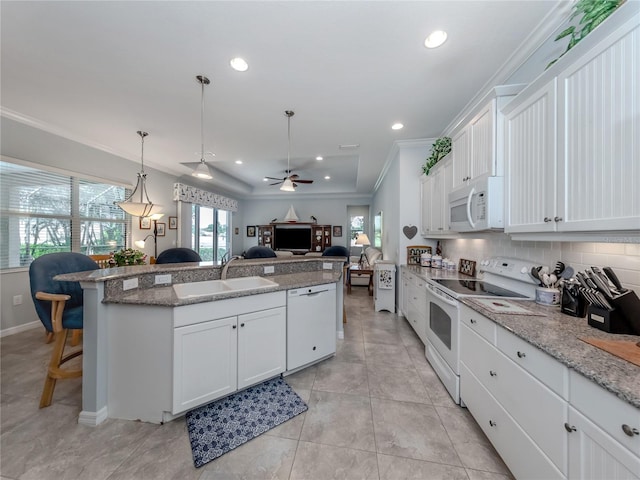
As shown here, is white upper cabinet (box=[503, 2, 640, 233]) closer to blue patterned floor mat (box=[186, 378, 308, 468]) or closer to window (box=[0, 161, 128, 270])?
blue patterned floor mat (box=[186, 378, 308, 468])

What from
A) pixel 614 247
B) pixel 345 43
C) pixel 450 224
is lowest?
pixel 614 247

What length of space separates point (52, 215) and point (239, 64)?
12.0 feet

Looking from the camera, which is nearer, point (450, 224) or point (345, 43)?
point (345, 43)

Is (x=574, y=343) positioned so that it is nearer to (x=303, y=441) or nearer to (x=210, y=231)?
(x=303, y=441)

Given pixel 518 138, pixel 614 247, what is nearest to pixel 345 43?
pixel 518 138

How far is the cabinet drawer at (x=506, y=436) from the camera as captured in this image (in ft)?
3.36

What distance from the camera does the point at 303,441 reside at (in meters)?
1.48

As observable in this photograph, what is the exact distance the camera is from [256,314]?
1.89 metres

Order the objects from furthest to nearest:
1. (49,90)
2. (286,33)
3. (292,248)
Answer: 1. (292,248)
2. (49,90)
3. (286,33)

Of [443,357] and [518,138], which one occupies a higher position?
[518,138]

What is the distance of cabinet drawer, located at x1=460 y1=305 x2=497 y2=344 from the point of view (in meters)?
1.38

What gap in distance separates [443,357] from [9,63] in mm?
4679

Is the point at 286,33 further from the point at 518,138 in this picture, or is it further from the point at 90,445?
the point at 90,445

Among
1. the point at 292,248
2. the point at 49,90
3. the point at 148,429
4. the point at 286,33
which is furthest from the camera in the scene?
the point at 292,248
